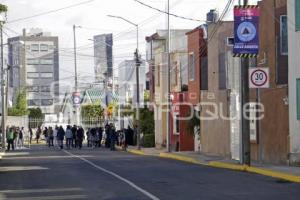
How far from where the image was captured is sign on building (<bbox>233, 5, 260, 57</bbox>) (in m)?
25.7

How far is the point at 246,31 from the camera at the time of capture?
2586 centimetres

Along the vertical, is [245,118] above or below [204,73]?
below

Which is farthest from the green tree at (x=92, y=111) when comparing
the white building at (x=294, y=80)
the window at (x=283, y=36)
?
the white building at (x=294, y=80)

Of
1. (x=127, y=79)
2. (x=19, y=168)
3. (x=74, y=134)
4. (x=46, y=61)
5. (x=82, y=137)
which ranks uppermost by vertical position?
(x=46, y=61)

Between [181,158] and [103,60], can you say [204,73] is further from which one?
[103,60]

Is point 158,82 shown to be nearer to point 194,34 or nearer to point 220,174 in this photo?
point 194,34

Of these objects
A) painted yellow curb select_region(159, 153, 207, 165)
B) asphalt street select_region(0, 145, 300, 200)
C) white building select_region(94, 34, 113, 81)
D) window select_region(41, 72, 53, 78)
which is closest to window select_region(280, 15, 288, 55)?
asphalt street select_region(0, 145, 300, 200)

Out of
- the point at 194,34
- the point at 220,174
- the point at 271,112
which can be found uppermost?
the point at 194,34

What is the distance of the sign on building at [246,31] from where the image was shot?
1010 inches

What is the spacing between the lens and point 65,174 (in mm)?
23609

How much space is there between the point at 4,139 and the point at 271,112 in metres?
25.0

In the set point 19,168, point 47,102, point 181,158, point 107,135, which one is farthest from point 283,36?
point 47,102

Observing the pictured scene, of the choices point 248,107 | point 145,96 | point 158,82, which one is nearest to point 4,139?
point 158,82

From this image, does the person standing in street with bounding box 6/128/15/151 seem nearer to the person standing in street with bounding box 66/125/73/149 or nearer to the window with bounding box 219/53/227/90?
the person standing in street with bounding box 66/125/73/149
